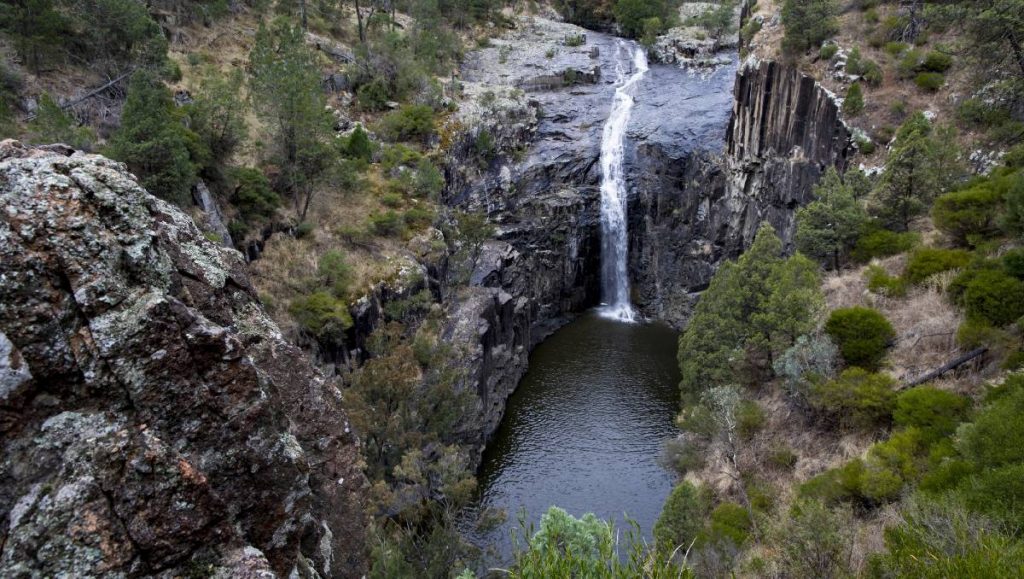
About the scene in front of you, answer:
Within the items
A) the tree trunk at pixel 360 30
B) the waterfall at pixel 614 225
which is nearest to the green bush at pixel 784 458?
the waterfall at pixel 614 225

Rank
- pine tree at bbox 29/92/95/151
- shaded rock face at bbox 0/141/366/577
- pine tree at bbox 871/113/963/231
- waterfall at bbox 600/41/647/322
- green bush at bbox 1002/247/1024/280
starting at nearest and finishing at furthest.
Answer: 1. shaded rock face at bbox 0/141/366/577
2. green bush at bbox 1002/247/1024/280
3. pine tree at bbox 29/92/95/151
4. pine tree at bbox 871/113/963/231
5. waterfall at bbox 600/41/647/322

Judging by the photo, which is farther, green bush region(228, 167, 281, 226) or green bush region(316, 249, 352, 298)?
green bush region(228, 167, 281, 226)

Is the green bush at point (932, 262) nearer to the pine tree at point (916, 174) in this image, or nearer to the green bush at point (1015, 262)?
the green bush at point (1015, 262)

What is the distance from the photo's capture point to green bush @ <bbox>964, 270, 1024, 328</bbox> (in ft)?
62.2

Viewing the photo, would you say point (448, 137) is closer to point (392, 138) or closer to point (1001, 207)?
point (392, 138)

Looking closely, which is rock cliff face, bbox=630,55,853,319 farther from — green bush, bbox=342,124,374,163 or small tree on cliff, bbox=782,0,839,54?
green bush, bbox=342,124,374,163

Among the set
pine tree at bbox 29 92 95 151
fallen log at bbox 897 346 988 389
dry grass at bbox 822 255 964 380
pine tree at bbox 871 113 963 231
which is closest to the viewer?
fallen log at bbox 897 346 988 389

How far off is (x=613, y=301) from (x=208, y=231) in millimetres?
39637

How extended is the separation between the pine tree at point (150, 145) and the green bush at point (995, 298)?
104 ft

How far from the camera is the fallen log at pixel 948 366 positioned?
19109mm

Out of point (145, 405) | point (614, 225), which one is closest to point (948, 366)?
point (145, 405)

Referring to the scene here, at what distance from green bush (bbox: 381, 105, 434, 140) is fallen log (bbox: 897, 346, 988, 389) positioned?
39921mm

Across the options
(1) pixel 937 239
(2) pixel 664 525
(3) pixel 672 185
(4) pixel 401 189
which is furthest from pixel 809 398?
(3) pixel 672 185

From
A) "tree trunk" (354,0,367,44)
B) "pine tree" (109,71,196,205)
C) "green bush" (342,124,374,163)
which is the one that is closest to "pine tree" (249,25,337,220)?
"green bush" (342,124,374,163)
